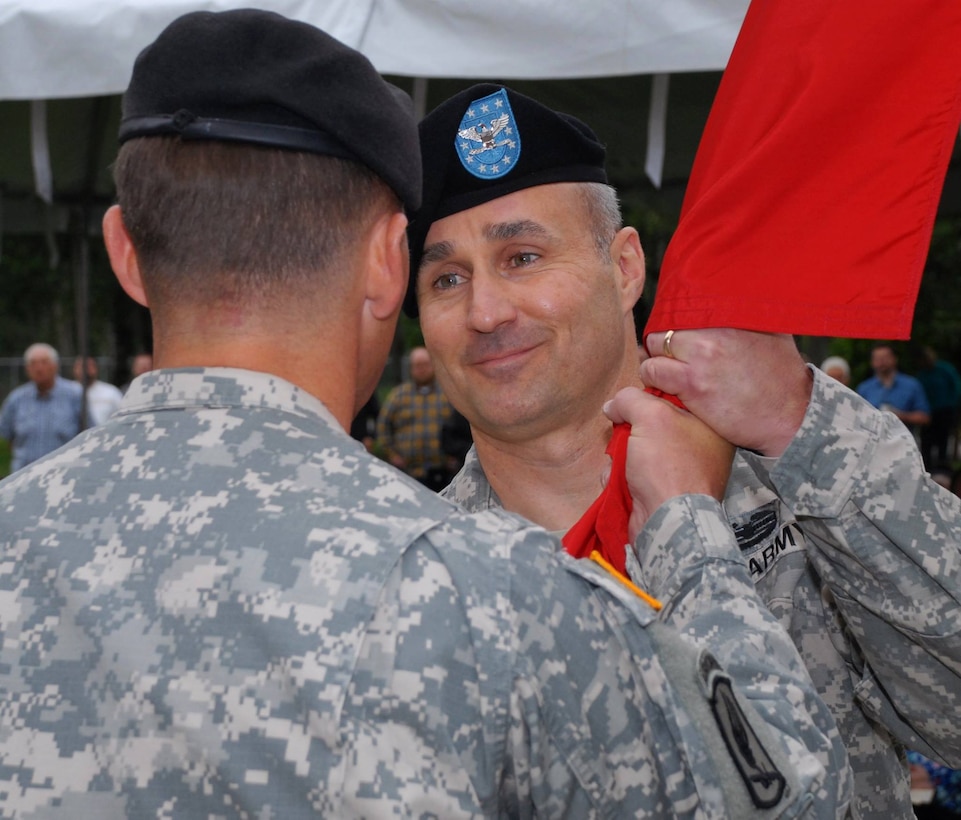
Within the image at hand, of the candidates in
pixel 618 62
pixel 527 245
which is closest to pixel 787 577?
pixel 527 245

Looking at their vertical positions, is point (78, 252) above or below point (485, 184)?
below

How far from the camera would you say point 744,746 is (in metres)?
1.20

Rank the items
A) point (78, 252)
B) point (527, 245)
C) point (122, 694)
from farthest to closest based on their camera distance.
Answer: point (78, 252)
point (527, 245)
point (122, 694)

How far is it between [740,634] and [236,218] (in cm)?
73

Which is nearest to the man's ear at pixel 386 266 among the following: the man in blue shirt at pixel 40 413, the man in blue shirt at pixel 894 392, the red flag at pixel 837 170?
the red flag at pixel 837 170

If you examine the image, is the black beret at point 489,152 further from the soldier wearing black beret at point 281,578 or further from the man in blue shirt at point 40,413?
the man in blue shirt at point 40,413

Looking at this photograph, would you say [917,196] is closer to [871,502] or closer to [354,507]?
[871,502]

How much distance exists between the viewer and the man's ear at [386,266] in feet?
4.47

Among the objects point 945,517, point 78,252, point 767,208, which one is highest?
point 767,208

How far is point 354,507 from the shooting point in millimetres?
1227

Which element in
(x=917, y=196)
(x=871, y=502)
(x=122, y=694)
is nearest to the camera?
(x=122, y=694)

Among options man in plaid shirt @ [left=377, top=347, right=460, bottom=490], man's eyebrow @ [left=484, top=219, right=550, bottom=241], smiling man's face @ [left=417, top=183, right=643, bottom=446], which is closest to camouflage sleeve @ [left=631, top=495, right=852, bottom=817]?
smiling man's face @ [left=417, top=183, right=643, bottom=446]

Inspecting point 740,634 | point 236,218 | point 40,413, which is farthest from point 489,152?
point 40,413

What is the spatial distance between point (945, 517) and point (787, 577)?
1.27 ft
